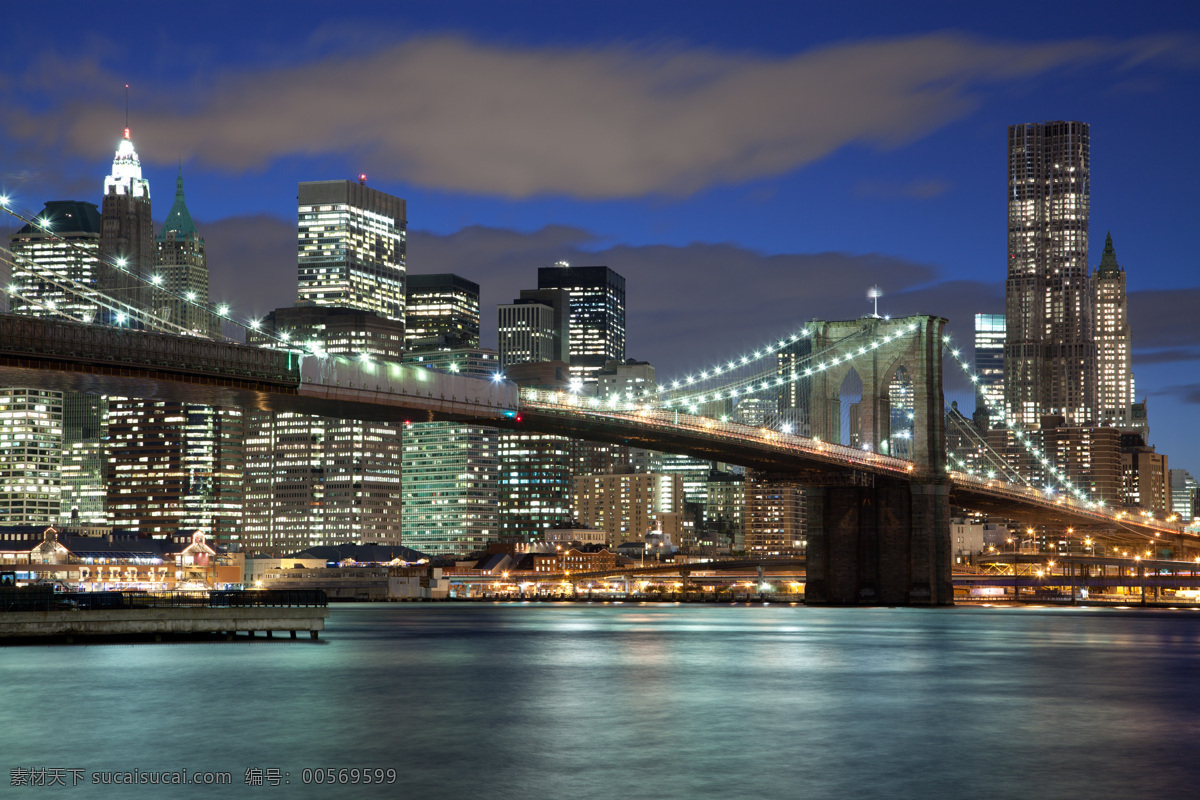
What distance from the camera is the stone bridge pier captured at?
102812 millimetres

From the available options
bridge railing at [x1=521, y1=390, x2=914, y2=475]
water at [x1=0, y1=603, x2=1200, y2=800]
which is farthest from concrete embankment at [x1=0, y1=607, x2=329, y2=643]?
bridge railing at [x1=521, y1=390, x2=914, y2=475]

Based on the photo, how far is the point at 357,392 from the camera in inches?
2921

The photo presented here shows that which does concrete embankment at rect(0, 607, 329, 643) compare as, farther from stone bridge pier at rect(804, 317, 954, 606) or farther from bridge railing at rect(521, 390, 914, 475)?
stone bridge pier at rect(804, 317, 954, 606)

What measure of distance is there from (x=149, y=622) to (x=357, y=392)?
21061mm

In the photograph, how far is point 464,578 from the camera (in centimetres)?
18325

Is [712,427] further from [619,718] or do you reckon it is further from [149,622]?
[619,718]

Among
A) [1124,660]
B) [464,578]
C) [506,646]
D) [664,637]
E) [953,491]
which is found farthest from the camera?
[464,578]

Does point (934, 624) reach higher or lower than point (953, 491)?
lower

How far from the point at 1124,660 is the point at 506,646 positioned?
2382cm

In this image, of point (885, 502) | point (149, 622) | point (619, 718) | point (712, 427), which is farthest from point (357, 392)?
point (885, 502)

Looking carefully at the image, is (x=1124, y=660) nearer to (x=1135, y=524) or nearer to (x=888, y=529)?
(x=888, y=529)

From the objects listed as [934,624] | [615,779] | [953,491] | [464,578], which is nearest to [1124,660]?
[934,624]

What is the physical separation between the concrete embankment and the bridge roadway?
12434 mm

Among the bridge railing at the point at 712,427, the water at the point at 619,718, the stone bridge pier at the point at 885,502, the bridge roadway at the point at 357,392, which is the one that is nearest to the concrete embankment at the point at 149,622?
the water at the point at 619,718
